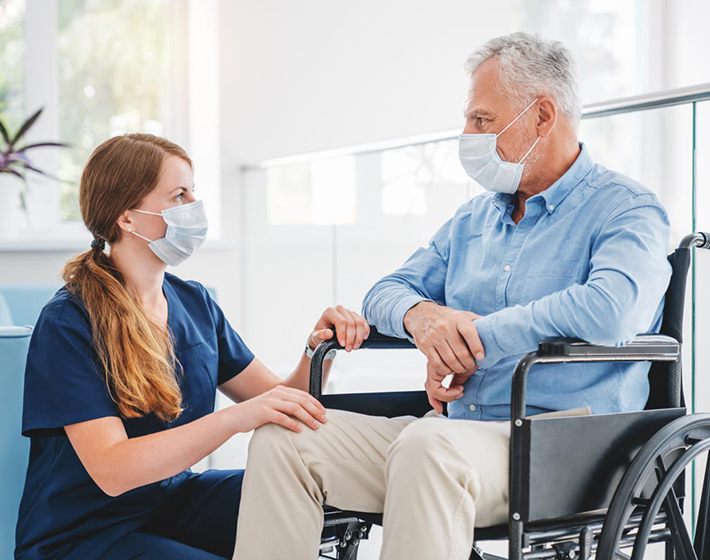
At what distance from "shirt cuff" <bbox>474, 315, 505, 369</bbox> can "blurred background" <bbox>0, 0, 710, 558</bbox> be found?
42.7 inches

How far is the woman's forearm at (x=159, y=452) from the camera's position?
1.32 m

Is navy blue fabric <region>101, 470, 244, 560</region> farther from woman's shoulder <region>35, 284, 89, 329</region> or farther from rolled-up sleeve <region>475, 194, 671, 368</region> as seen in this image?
rolled-up sleeve <region>475, 194, 671, 368</region>

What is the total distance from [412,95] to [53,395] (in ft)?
10.7

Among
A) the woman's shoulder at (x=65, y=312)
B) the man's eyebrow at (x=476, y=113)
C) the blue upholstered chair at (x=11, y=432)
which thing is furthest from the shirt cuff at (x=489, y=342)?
the blue upholstered chair at (x=11, y=432)

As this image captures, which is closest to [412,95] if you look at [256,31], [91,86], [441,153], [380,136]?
[380,136]

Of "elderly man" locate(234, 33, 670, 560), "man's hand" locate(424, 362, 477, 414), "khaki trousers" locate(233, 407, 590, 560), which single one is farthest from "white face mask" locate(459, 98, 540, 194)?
"khaki trousers" locate(233, 407, 590, 560)

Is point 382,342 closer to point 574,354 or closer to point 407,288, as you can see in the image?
point 407,288

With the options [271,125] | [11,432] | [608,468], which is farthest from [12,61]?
[608,468]

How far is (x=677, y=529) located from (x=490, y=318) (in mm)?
437

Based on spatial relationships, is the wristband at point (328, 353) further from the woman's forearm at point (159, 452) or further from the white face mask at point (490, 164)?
the white face mask at point (490, 164)

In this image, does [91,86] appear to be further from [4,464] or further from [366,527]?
[366,527]

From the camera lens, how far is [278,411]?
1.35m

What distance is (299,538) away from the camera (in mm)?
1274

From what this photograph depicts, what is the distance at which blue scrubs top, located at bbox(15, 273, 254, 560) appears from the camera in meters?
1.34
